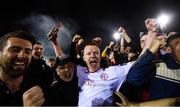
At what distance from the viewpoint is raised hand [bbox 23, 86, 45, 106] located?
274 centimetres

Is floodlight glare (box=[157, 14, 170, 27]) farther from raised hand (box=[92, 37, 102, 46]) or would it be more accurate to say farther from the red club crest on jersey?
the red club crest on jersey

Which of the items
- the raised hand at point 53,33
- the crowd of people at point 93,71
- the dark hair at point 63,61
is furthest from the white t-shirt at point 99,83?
the raised hand at point 53,33

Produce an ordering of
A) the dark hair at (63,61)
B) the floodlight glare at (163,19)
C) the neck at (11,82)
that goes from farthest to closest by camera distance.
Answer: the floodlight glare at (163,19)
the dark hair at (63,61)
the neck at (11,82)

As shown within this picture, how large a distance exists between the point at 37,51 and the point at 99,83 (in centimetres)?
59

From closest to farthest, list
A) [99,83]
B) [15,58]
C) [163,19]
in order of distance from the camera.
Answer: [15,58]
[99,83]
[163,19]

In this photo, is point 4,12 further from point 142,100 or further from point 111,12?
point 142,100

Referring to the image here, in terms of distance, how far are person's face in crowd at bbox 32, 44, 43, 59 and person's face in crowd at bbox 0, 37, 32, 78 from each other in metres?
0.06

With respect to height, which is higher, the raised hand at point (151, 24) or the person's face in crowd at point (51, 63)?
the raised hand at point (151, 24)

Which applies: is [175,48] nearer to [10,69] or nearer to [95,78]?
[95,78]

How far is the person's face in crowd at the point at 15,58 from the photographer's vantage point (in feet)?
8.98

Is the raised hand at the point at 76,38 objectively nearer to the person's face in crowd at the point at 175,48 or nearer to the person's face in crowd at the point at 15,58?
the person's face in crowd at the point at 15,58

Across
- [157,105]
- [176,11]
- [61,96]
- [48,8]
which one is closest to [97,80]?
[61,96]

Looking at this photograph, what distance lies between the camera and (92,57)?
287 centimetres

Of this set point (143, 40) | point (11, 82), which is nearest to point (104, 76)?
point (143, 40)
